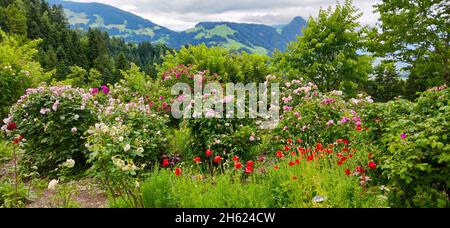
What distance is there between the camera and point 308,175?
3217mm

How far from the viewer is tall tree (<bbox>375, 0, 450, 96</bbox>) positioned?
1344cm

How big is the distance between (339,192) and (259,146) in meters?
2.27

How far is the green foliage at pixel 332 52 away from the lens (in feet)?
39.6

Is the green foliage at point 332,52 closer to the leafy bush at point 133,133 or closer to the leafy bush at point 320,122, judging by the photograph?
the leafy bush at point 320,122

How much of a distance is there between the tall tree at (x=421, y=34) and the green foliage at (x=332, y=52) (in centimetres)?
229

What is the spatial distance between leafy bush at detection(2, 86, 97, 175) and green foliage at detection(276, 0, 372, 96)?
8541 mm

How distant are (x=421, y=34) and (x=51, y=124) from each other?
14.8 m

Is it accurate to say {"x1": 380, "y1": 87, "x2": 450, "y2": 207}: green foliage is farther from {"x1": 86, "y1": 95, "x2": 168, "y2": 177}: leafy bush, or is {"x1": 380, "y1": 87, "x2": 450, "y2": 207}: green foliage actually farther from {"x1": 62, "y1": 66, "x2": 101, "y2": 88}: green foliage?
{"x1": 62, "y1": 66, "x2": 101, "y2": 88}: green foliage

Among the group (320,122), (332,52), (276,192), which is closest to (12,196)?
(276,192)

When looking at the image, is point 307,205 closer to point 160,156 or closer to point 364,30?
point 160,156

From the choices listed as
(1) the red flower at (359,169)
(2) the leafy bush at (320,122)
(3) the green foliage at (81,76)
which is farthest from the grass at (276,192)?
(3) the green foliage at (81,76)

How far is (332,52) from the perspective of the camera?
41.4 feet

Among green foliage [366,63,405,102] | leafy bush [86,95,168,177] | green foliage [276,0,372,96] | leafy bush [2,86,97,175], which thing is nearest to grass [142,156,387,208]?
leafy bush [86,95,168,177]
